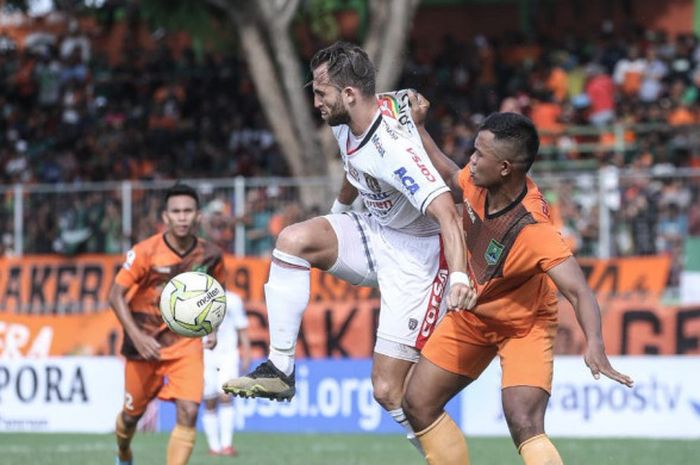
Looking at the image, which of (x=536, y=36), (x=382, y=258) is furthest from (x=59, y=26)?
(x=382, y=258)

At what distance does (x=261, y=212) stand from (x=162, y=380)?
9.03 meters

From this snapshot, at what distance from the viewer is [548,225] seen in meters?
8.14

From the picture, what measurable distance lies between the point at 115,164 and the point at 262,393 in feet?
58.1

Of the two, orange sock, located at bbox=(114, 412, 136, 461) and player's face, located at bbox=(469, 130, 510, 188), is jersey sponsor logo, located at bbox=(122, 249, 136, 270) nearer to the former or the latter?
orange sock, located at bbox=(114, 412, 136, 461)

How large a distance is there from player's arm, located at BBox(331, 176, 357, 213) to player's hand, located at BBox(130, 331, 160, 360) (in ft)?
7.21

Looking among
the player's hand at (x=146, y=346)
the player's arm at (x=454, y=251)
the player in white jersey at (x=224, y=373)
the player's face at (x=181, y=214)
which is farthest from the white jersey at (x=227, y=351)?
the player's arm at (x=454, y=251)

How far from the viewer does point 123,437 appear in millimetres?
11047

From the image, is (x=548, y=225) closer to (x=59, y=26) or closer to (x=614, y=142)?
(x=614, y=142)

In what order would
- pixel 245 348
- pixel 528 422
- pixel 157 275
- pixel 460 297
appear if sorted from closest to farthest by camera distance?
pixel 460 297
pixel 528 422
pixel 157 275
pixel 245 348

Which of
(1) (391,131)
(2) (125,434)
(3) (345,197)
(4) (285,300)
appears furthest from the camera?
(2) (125,434)

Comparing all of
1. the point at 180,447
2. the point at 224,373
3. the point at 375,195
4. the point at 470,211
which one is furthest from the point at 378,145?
the point at 224,373

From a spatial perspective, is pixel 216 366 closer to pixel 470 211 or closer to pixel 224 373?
pixel 224 373

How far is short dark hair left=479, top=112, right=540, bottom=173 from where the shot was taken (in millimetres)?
8180

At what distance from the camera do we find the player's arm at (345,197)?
910 centimetres
